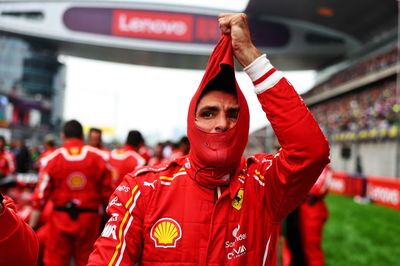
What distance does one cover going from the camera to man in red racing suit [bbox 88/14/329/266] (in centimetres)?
153

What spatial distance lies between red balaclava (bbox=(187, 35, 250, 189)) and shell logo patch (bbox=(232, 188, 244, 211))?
0.27 ft

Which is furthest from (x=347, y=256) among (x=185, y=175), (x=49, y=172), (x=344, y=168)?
(x=344, y=168)

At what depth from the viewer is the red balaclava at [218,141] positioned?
1684 millimetres

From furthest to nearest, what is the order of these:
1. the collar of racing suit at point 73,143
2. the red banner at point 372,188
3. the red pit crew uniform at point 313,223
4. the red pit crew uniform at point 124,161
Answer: the red banner at point 372,188 < the red pit crew uniform at point 124,161 < the red pit crew uniform at point 313,223 < the collar of racing suit at point 73,143

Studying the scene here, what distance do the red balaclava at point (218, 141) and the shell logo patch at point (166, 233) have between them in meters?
0.23

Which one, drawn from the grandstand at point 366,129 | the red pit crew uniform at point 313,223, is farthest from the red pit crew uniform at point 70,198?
the grandstand at point 366,129

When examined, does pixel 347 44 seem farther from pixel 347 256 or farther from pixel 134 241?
pixel 134 241

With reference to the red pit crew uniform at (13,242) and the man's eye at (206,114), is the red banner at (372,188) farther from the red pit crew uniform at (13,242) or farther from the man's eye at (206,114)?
the red pit crew uniform at (13,242)

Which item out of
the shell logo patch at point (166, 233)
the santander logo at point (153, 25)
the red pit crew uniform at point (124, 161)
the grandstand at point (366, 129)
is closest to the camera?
the shell logo patch at point (166, 233)

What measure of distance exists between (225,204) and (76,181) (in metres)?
3.21

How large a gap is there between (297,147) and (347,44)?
42.7 m

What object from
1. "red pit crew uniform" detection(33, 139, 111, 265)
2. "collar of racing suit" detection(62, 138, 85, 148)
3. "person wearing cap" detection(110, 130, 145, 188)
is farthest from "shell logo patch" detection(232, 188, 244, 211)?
"person wearing cap" detection(110, 130, 145, 188)

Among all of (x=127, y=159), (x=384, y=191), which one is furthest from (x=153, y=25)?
(x=127, y=159)

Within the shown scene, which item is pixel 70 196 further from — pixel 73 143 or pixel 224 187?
pixel 224 187
